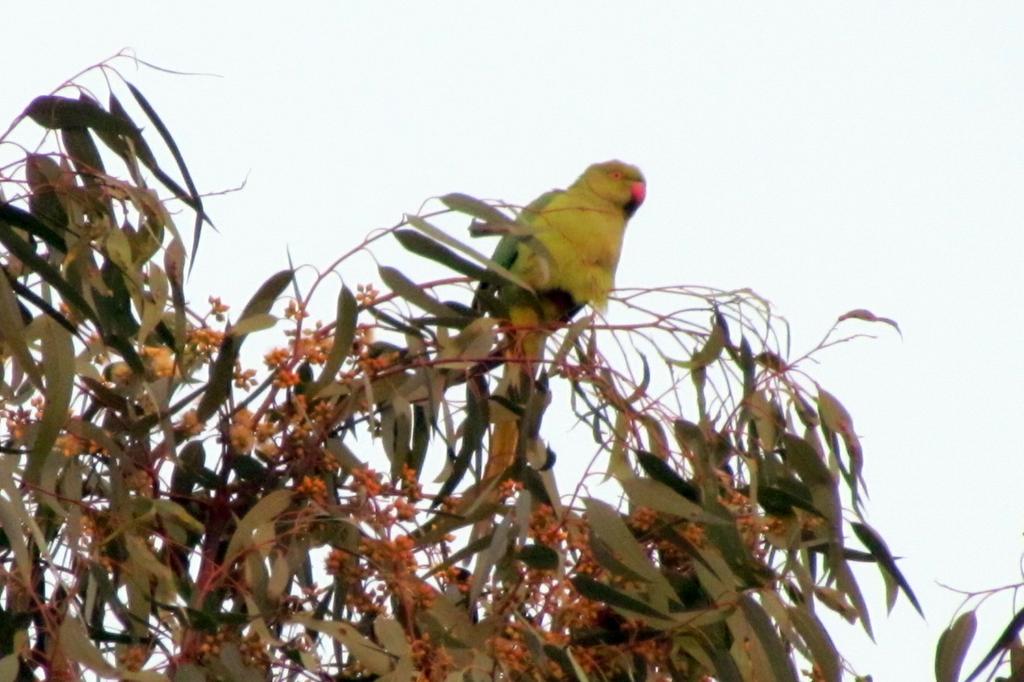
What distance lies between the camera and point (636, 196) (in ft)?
11.7

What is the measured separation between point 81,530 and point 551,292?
1.44 metres

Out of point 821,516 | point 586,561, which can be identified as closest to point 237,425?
point 586,561

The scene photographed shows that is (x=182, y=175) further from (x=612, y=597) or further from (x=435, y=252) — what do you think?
(x=612, y=597)

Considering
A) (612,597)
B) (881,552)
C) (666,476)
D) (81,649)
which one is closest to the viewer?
(81,649)

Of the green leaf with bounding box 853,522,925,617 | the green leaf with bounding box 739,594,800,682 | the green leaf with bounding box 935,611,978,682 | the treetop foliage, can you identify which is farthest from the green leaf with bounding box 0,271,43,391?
the green leaf with bounding box 935,611,978,682

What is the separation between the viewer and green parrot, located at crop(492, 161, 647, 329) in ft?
9.39

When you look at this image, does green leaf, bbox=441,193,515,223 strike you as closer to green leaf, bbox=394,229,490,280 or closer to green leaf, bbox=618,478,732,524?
green leaf, bbox=394,229,490,280

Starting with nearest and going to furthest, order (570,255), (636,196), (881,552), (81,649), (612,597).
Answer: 1. (81,649)
2. (612,597)
3. (881,552)
4. (570,255)
5. (636,196)

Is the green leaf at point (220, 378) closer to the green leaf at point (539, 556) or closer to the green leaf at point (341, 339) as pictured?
the green leaf at point (341, 339)

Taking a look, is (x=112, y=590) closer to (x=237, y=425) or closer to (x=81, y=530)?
(x=81, y=530)

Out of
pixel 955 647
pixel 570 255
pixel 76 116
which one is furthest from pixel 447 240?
pixel 570 255

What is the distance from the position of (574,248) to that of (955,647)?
130cm

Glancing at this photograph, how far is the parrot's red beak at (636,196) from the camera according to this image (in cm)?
354

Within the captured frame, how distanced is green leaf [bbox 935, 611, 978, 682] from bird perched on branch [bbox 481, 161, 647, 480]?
2.31 ft
